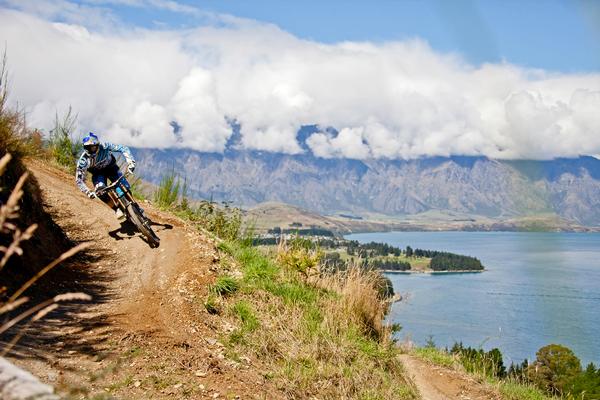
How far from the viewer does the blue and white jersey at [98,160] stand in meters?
11.9

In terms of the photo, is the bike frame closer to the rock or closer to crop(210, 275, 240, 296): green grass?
crop(210, 275, 240, 296): green grass

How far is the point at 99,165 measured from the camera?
40.0ft

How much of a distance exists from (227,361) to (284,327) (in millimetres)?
1646

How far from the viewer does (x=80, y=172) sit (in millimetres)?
11922

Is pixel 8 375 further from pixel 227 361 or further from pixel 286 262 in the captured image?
pixel 286 262

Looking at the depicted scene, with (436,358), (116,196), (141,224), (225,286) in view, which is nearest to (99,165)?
(116,196)

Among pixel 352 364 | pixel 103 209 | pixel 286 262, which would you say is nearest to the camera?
pixel 352 364

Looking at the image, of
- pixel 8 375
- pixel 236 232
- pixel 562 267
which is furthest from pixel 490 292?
pixel 8 375

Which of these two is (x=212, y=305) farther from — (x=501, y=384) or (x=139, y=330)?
(x=501, y=384)

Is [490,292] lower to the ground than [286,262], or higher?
lower

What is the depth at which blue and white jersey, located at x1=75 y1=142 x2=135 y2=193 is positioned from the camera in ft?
39.1

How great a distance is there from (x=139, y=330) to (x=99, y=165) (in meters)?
6.06

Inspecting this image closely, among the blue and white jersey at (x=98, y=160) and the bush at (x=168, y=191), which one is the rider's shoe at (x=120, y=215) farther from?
the bush at (x=168, y=191)

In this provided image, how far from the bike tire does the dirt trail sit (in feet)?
20.1
